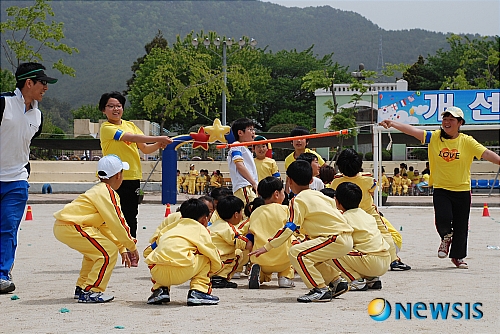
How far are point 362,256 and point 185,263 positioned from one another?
187 centimetres

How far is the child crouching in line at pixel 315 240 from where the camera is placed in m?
6.54

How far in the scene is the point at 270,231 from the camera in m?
7.63

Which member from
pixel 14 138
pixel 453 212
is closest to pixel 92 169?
pixel 453 212

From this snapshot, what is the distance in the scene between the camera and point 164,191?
1011 inches

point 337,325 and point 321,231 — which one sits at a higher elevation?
point 321,231

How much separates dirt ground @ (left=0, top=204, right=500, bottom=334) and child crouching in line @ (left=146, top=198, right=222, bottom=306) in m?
0.15

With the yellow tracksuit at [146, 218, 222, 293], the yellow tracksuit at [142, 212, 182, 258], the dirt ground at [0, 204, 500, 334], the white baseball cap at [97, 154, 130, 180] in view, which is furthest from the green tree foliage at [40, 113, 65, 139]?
the yellow tracksuit at [146, 218, 222, 293]

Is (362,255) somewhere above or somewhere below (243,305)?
above

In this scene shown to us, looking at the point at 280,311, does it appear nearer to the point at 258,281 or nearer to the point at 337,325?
the point at 337,325

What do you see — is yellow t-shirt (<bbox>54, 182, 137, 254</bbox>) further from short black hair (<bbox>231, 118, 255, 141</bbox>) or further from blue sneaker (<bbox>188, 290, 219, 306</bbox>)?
short black hair (<bbox>231, 118, 255, 141</bbox>)

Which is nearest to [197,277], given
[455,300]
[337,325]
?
[337,325]

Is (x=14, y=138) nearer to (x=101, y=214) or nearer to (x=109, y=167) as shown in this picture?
(x=109, y=167)

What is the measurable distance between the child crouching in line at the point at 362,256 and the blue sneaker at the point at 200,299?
1.46 metres

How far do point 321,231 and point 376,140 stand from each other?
1604cm
